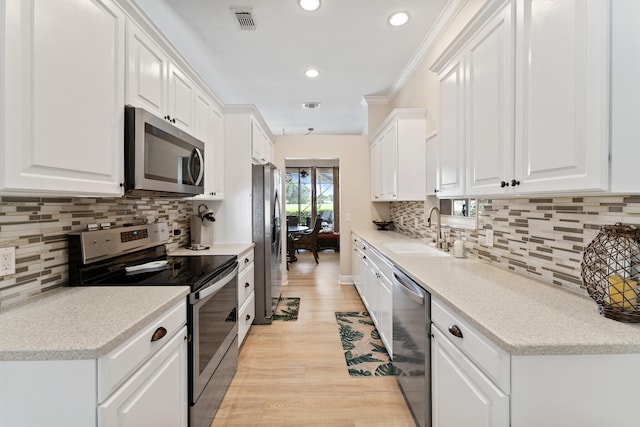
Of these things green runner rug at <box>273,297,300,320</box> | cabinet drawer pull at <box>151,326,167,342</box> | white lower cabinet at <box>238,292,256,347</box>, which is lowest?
green runner rug at <box>273,297,300,320</box>

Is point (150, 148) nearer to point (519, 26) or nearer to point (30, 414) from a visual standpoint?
point (30, 414)

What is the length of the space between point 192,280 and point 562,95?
1832 millimetres

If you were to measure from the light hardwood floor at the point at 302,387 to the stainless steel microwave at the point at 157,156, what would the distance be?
148cm

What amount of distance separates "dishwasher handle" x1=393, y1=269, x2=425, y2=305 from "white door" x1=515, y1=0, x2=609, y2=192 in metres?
0.70

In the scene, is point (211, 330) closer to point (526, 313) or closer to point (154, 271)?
point (154, 271)

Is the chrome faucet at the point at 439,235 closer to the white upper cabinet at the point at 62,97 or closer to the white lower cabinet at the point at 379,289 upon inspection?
the white lower cabinet at the point at 379,289

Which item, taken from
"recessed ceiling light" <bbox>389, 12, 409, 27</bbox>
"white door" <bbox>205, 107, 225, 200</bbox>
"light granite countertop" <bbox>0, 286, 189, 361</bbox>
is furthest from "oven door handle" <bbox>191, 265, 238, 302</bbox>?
"recessed ceiling light" <bbox>389, 12, 409, 27</bbox>

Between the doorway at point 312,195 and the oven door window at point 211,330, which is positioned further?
the doorway at point 312,195

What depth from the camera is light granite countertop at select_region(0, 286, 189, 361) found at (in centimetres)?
87

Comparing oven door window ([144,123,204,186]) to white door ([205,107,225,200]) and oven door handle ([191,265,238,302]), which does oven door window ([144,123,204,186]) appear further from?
oven door handle ([191,265,238,302])

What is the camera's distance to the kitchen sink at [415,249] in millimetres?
2471

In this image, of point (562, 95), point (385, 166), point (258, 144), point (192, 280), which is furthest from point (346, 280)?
point (562, 95)

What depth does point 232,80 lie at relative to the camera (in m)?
3.88

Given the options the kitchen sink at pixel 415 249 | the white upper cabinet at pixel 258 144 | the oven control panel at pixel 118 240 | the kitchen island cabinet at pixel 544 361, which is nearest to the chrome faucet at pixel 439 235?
the kitchen sink at pixel 415 249
